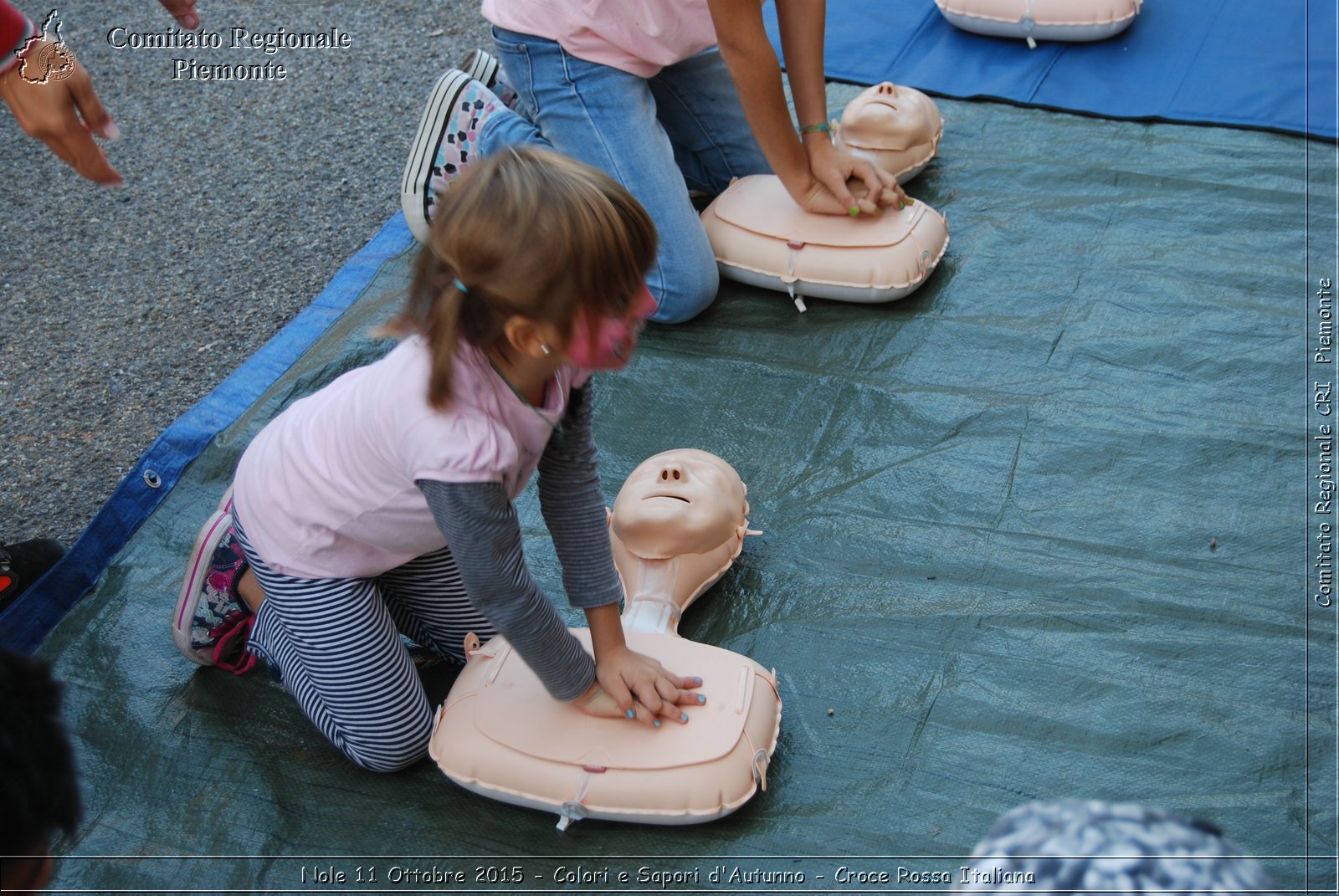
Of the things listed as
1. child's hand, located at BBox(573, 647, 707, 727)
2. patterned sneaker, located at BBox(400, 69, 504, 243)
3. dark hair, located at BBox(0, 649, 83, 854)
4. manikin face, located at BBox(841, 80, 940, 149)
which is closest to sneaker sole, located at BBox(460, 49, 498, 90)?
patterned sneaker, located at BBox(400, 69, 504, 243)

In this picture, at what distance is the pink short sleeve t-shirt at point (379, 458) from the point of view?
40.1 inches

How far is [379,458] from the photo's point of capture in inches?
43.6

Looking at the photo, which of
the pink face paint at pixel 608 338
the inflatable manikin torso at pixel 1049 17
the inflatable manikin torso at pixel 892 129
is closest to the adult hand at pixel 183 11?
the pink face paint at pixel 608 338

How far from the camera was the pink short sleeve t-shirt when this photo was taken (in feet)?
3.34

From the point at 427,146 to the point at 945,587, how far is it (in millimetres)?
1116

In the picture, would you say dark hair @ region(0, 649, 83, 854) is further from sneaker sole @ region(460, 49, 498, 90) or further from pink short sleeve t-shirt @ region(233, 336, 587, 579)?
sneaker sole @ region(460, 49, 498, 90)

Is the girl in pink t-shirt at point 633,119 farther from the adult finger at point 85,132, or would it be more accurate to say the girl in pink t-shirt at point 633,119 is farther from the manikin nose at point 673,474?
the adult finger at point 85,132

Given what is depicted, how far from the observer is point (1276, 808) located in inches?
44.6

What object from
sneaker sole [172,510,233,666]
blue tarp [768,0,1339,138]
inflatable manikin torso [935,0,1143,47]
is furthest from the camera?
inflatable manikin torso [935,0,1143,47]

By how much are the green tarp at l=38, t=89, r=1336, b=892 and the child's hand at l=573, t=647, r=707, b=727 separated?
4.9 inches

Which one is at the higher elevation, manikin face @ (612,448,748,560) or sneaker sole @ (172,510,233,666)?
sneaker sole @ (172,510,233,666)

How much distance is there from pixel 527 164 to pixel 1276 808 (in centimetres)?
95

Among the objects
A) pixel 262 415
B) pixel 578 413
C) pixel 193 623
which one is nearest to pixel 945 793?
pixel 578 413

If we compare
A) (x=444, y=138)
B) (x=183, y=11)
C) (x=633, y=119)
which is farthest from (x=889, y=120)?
(x=183, y=11)
